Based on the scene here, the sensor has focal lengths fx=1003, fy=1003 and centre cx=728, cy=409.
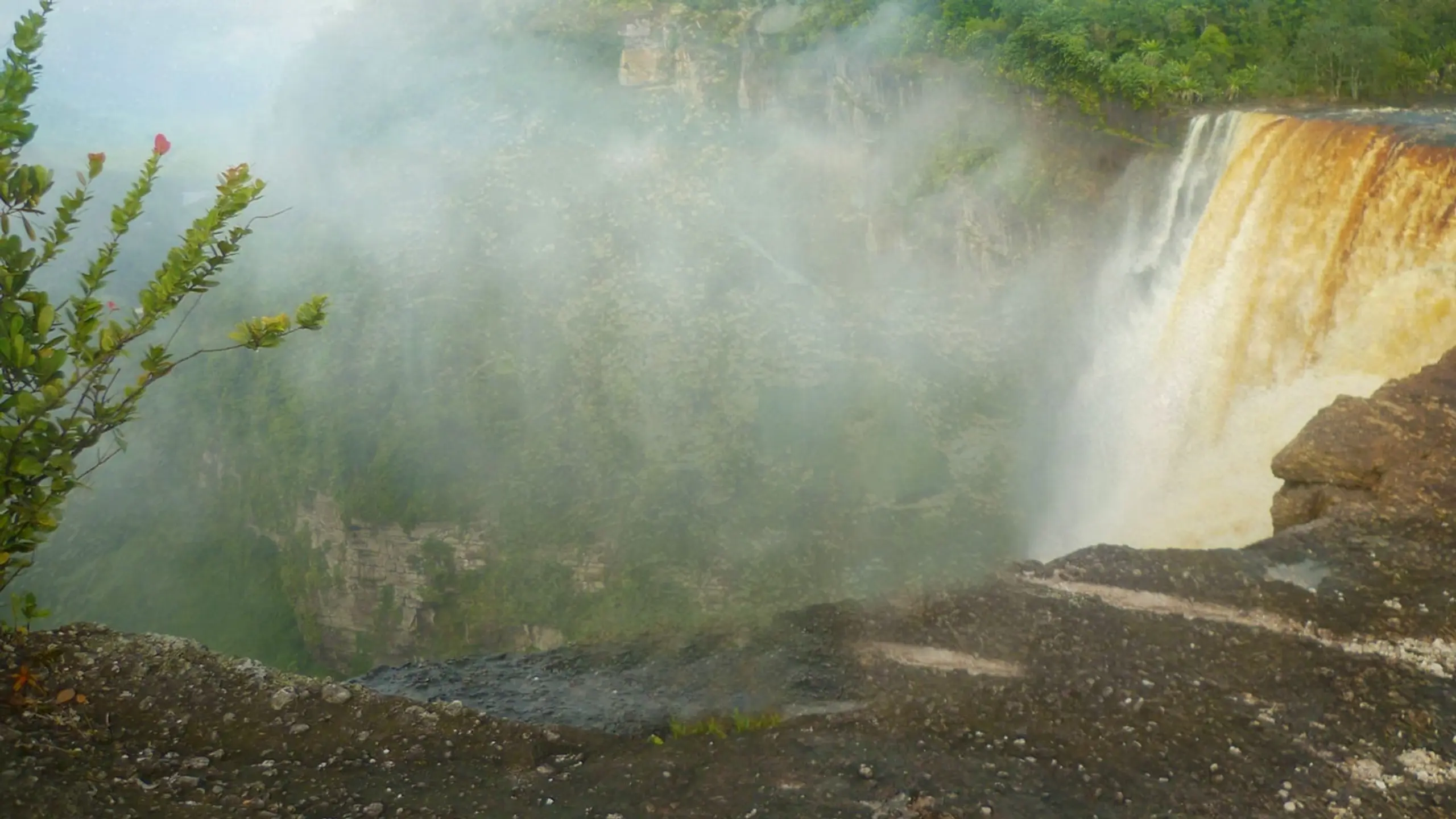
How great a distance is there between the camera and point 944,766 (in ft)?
15.9

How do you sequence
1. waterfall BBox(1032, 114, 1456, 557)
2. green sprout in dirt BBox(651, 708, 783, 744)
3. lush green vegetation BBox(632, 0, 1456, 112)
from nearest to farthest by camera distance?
green sprout in dirt BBox(651, 708, 783, 744) < waterfall BBox(1032, 114, 1456, 557) < lush green vegetation BBox(632, 0, 1456, 112)

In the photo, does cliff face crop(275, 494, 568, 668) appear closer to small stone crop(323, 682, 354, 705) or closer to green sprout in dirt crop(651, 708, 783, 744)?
green sprout in dirt crop(651, 708, 783, 744)

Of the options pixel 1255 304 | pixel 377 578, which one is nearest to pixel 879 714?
pixel 1255 304

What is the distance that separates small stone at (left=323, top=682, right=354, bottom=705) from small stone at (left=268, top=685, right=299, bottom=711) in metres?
0.14

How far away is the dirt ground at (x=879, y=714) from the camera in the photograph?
13.6 feet

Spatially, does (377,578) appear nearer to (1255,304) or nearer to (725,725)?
(1255,304)

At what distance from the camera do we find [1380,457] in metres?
8.03

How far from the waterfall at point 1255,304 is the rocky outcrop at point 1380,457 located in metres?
1.44

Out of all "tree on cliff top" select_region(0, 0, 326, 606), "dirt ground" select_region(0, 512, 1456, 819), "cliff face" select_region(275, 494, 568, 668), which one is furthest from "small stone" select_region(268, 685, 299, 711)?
"cliff face" select_region(275, 494, 568, 668)

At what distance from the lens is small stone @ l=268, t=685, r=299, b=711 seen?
15.3ft

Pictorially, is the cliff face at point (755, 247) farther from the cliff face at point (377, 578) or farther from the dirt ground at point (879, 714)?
the dirt ground at point (879, 714)

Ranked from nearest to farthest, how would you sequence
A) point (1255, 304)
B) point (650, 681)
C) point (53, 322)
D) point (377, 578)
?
point (53, 322)
point (650, 681)
point (1255, 304)
point (377, 578)

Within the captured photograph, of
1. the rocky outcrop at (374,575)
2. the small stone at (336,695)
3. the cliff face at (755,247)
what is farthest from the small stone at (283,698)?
the rocky outcrop at (374,575)

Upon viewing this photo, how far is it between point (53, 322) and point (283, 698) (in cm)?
222
